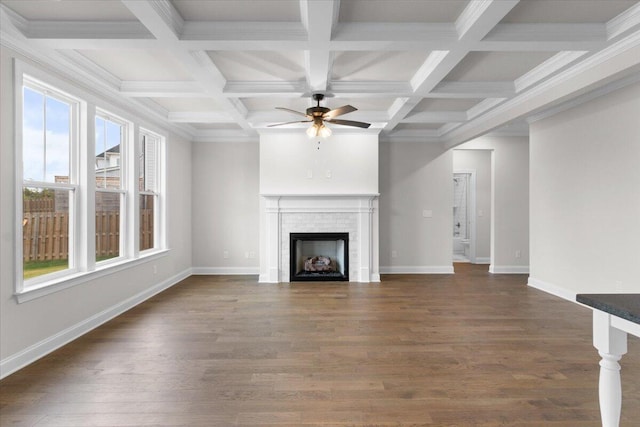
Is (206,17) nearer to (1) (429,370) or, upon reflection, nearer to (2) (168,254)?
(1) (429,370)

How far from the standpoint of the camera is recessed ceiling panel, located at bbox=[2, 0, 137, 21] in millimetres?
2463

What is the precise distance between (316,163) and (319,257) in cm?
170

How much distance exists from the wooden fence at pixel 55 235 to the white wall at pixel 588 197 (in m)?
5.93

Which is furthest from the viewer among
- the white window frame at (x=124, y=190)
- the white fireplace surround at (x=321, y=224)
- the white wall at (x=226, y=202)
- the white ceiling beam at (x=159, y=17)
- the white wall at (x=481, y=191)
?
the white wall at (x=481, y=191)

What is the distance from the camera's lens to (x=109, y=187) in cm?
433

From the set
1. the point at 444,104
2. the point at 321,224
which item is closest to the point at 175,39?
the point at 444,104

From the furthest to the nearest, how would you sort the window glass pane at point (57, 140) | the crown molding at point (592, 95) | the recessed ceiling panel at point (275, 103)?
the recessed ceiling panel at point (275, 103) → the crown molding at point (592, 95) → the window glass pane at point (57, 140)

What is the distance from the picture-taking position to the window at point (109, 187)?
162 inches

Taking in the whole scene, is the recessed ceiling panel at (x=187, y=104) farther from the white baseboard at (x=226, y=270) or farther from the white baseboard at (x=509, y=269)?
the white baseboard at (x=509, y=269)

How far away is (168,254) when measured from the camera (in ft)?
18.6

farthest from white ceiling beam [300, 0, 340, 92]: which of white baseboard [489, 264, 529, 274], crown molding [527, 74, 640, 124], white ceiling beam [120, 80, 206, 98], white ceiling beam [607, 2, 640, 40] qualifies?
white baseboard [489, 264, 529, 274]

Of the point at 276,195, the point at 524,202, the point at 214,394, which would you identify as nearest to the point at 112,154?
the point at 276,195

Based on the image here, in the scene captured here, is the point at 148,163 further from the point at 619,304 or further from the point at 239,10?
the point at 619,304

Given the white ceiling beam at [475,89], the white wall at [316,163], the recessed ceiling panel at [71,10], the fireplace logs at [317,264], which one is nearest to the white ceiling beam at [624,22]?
the white ceiling beam at [475,89]
